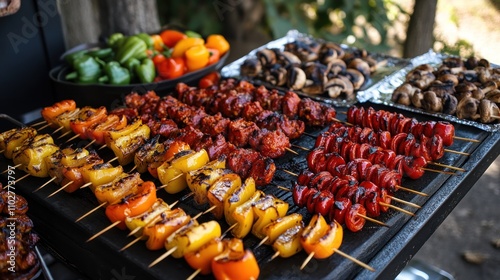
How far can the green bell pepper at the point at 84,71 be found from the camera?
502 centimetres

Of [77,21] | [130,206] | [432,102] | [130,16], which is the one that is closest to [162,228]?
[130,206]

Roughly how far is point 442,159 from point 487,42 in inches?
322

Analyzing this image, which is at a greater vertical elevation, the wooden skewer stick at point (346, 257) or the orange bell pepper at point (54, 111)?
the orange bell pepper at point (54, 111)

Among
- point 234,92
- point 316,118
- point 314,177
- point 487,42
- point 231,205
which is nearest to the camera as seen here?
point 231,205

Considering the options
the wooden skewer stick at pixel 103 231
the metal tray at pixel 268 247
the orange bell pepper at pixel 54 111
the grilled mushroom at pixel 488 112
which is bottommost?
the metal tray at pixel 268 247

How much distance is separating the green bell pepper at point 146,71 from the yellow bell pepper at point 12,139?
149 centimetres

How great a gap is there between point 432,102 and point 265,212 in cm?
234

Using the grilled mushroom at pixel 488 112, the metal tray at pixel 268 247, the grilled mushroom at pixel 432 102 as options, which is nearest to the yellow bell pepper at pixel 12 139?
the metal tray at pixel 268 247

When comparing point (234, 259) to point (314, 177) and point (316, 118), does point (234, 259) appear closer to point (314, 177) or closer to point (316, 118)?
point (314, 177)

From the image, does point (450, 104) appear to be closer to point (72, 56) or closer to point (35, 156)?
point (35, 156)

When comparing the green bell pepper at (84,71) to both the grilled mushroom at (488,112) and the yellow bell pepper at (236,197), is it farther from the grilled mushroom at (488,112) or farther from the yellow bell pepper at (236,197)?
the grilled mushroom at (488,112)

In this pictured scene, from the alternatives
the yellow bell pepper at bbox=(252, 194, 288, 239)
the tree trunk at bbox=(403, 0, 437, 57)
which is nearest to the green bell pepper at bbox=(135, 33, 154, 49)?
the yellow bell pepper at bbox=(252, 194, 288, 239)

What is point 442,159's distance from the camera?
3688 millimetres

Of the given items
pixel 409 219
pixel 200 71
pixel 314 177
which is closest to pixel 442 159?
pixel 409 219
